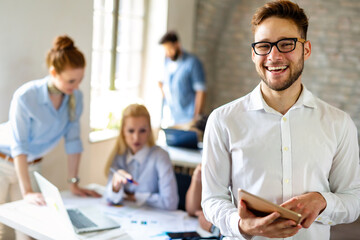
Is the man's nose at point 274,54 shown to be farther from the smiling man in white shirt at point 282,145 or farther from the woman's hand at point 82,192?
the woman's hand at point 82,192

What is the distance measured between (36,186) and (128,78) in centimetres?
267

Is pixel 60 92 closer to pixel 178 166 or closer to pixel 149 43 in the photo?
pixel 178 166

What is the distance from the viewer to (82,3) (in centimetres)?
389

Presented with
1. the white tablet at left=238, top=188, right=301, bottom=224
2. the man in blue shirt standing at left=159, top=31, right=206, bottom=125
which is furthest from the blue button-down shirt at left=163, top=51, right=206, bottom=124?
the white tablet at left=238, top=188, right=301, bottom=224

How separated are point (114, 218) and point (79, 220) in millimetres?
206

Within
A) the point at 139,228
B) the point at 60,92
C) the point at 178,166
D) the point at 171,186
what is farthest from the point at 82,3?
the point at 139,228

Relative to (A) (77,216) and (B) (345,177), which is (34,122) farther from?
(B) (345,177)

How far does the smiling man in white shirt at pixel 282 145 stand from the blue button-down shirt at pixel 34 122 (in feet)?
4.77

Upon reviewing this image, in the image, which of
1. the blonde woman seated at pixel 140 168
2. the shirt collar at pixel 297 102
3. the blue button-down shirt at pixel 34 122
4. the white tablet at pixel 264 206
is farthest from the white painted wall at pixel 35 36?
the white tablet at pixel 264 206

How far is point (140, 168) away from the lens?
2.98m

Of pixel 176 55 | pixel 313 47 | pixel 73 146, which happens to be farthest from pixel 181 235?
pixel 313 47

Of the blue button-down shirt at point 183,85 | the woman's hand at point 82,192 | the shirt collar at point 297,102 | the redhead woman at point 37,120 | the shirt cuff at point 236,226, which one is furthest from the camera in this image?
the blue button-down shirt at point 183,85

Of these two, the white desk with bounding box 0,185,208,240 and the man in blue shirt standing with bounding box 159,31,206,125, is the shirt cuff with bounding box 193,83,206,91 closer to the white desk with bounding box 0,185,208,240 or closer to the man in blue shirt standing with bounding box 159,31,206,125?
the man in blue shirt standing with bounding box 159,31,206,125

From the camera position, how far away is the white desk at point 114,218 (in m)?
2.30
